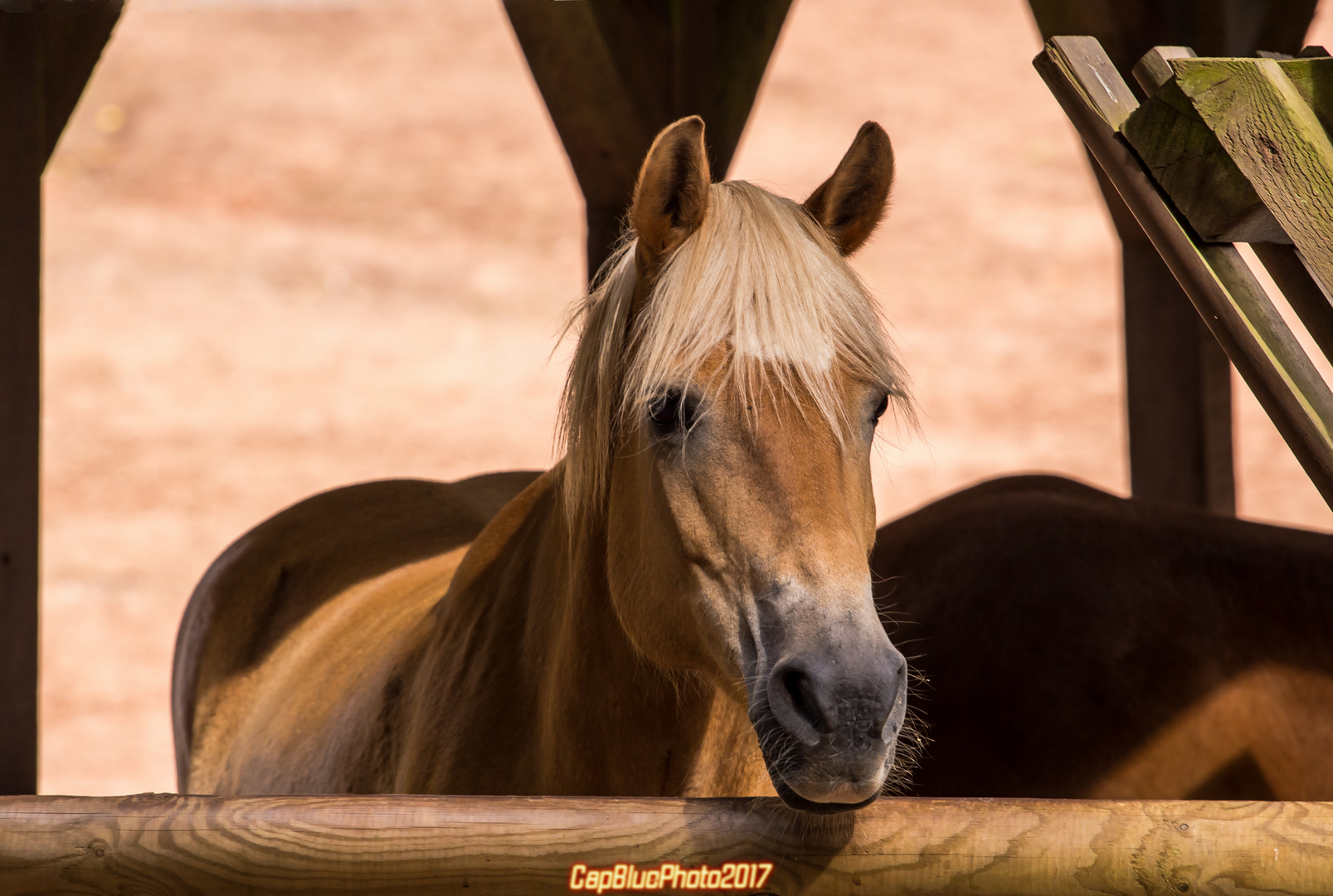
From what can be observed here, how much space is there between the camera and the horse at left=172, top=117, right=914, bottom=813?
149 cm

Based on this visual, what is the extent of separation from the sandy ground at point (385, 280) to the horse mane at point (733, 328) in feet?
15.8

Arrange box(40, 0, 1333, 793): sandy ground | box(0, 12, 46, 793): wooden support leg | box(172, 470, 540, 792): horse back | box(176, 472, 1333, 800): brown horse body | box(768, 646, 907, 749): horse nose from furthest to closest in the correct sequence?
1. box(40, 0, 1333, 793): sandy ground
2. box(172, 470, 540, 792): horse back
3. box(176, 472, 1333, 800): brown horse body
4. box(0, 12, 46, 793): wooden support leg
5. box(768, 646, 907, 749): horse nose

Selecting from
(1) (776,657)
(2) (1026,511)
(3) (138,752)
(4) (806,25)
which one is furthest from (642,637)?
(4) (806,25)

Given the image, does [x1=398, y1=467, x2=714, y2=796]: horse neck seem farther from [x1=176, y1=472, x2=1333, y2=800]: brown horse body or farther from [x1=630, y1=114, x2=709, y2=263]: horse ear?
[x1=630, y1=114, x2=709, y2=263]: horse ear

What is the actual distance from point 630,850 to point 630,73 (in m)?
2.21

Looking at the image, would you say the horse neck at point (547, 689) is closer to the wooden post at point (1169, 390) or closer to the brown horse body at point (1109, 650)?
the brown horse body at point (1109, 650)

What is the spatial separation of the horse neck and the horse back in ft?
3.55

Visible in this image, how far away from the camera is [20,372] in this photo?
2.16 m

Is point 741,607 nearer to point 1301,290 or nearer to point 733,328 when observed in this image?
point 733,328

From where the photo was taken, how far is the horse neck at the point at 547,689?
1.93 m

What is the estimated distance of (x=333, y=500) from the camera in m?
3.88

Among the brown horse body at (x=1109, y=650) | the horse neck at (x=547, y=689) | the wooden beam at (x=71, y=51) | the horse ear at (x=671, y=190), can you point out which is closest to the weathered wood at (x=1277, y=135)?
the horse ear at (x=671, y=190)

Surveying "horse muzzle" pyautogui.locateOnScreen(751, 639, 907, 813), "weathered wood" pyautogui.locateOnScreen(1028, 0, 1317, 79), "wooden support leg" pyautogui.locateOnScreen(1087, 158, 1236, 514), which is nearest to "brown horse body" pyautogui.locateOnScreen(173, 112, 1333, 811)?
"horse muzzle" pyautogui.locateOnScreen(751, 639, 907, 813)

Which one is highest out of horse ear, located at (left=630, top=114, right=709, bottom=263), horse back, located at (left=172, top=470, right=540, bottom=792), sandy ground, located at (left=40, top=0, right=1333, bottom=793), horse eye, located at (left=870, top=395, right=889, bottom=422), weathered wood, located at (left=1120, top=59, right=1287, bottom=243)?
weathered wood, located at (left=1120, top=59, right=1287, bottom=243)
